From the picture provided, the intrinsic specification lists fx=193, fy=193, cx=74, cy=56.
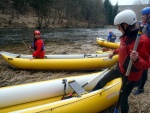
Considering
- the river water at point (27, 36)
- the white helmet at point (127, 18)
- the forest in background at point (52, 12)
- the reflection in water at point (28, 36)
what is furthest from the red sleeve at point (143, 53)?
the forest in background at point (52, 12)

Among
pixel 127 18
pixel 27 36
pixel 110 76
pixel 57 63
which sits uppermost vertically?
pixel 127 18

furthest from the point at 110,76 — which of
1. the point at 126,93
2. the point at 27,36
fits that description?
the point at 27,36

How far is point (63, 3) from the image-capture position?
36875mm

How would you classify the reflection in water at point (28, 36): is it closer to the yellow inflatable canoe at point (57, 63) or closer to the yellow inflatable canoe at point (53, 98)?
the yellow inflatable canoe at point (57, 63)

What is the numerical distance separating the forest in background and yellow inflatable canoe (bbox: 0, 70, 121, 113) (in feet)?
72.6

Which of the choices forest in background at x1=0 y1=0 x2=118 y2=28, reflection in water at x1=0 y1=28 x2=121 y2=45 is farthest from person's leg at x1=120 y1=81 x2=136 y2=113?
forest in background at x1=0 y1=0 x2=118 y2=28

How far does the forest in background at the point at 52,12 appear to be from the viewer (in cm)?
2925

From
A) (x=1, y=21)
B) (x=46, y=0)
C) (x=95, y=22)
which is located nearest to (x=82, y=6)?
(x=95, y=22)

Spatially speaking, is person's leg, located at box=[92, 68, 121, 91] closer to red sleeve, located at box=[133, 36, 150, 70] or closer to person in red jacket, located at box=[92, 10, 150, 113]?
person in red jacket, located at box=[92, 10, 150, 113]

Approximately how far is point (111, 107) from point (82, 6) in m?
42.7

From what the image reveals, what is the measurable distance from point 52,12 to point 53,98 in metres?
35.5

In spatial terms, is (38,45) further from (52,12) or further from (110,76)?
(52,12)

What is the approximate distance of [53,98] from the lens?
3766 millimetres

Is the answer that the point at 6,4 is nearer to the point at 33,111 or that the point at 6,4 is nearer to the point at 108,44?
the point at 108,44
